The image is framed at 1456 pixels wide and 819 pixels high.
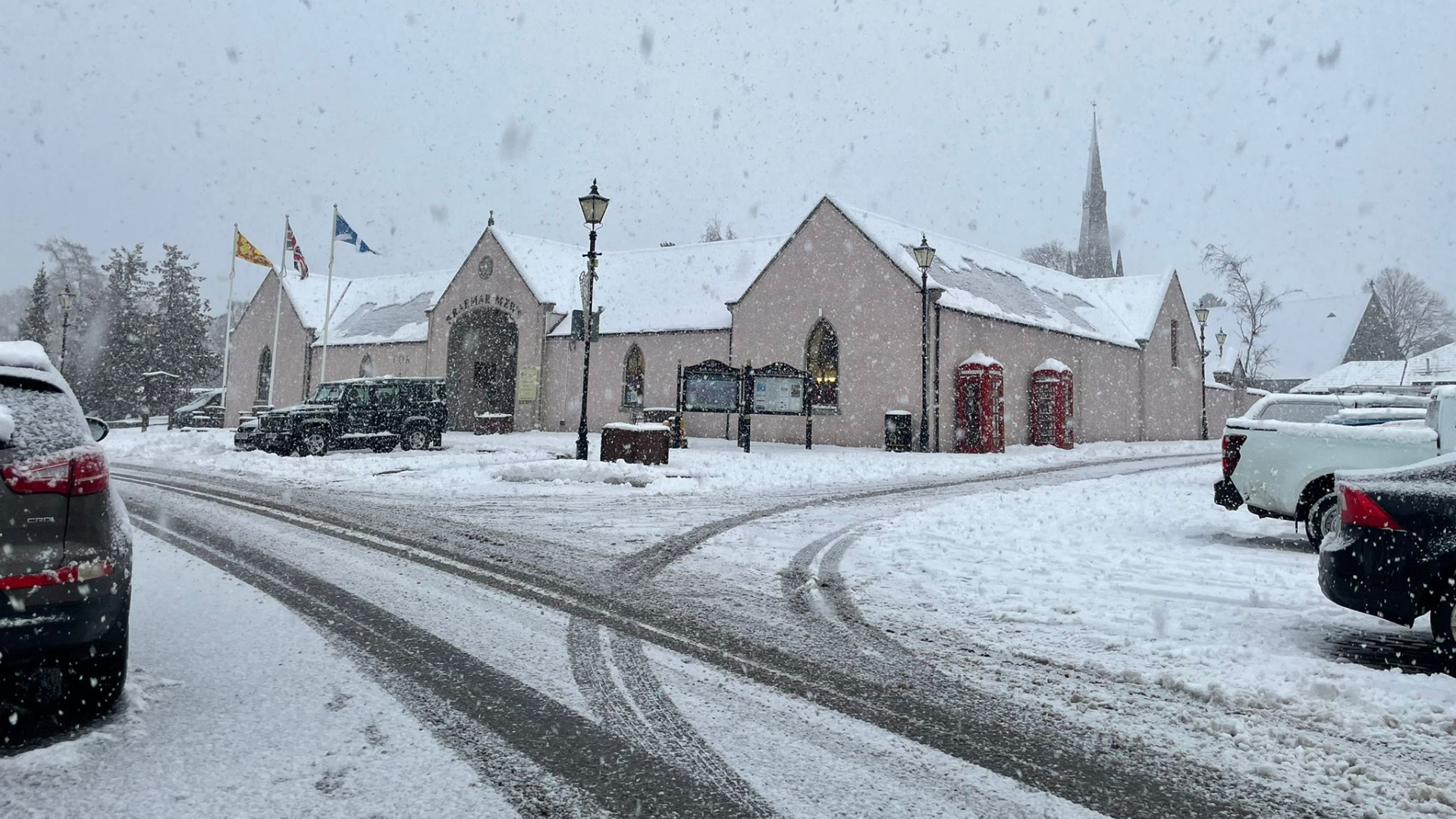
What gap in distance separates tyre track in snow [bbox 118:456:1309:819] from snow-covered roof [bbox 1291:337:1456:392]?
4478 centimetres

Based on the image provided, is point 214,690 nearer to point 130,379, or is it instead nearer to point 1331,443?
point 1331,443

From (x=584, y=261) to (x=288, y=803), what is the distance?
36.5 meters

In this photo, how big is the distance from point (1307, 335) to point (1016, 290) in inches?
1887

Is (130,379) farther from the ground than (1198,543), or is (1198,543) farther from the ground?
(130,379)

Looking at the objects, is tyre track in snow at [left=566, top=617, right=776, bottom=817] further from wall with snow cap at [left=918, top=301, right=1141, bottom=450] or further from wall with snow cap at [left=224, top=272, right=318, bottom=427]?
wall with snow cap at [left=224, top=272, right=318, bottom=427]

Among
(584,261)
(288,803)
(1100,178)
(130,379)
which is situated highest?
(1100,178)

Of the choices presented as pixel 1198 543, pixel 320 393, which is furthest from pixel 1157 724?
pixel 320 393

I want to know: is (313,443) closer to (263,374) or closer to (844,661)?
(844,661)

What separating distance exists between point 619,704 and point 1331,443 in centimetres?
832

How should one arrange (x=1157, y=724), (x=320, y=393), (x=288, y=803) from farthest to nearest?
1. (x=320, y=393)
2. (x=1157, y=724)
3. (x=288, y=803)

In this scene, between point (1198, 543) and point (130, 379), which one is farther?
point (130, 379)

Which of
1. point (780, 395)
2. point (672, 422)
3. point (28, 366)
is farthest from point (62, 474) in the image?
point (672, 422)

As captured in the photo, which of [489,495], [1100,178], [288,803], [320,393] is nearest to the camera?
[288,803]

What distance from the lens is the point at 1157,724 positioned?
11.7 feet
